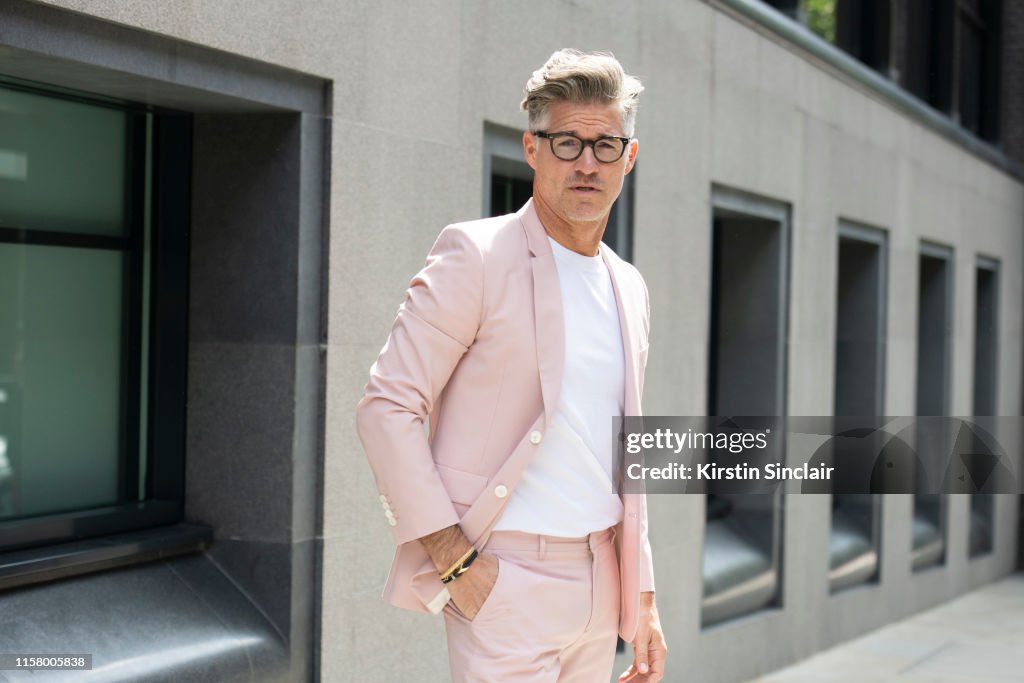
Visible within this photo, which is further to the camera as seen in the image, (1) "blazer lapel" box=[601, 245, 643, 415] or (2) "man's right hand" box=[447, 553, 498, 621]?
(1) "blazer lapel" box=[601, 245, 643, 415]

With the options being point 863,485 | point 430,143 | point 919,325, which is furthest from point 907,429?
point 430,143

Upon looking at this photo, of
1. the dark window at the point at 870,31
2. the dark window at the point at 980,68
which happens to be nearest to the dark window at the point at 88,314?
the dark window at the point at 870,31

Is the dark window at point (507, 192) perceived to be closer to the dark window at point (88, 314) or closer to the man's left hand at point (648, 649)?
the dark window at point (88, 314)

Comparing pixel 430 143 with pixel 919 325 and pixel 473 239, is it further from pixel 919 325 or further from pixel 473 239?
pixel 919 325

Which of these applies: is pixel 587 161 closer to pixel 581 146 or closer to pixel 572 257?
pixel 581 146

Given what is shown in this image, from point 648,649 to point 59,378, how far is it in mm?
2390

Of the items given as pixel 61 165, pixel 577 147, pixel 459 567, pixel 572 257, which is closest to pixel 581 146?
pixel 577 147

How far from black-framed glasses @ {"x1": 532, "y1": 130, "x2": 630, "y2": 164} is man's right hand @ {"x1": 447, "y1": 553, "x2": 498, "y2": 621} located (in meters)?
0.93

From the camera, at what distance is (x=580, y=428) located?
10.8 ft

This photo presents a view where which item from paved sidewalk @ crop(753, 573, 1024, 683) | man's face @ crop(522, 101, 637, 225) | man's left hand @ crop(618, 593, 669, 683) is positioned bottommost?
paved sidewalk @ crop(753, 573, 1024, 683)

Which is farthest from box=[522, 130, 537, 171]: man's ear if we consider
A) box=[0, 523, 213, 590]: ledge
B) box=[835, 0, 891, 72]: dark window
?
box=[835, 0, 891, 72]: dark window

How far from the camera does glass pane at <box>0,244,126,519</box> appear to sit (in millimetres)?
4672

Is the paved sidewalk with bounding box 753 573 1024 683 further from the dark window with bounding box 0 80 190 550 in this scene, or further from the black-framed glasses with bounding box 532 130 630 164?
the black-framed glasses with bounding box 532 130 630 164

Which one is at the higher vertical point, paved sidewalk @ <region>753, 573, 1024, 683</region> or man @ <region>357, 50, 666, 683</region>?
man @ <region>357, 50, 666, 683</region>
